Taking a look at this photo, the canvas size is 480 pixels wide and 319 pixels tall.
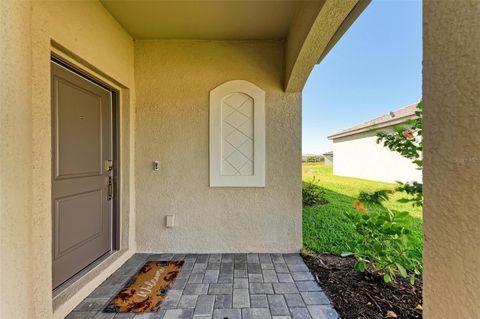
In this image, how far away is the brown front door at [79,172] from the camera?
2.12 m

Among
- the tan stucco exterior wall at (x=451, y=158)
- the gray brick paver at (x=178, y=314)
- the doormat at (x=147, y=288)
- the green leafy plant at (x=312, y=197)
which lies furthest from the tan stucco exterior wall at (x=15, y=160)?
the green leafy plant at (x=312, y=197)

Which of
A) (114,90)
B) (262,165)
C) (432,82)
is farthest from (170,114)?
(432,82)

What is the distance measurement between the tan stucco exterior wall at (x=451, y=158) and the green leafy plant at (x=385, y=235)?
1605mm

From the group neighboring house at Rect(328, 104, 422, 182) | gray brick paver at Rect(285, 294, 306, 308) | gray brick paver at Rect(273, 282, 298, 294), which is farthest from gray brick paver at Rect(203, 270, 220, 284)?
neighboring house at Rect(328, 104, 422, 182)

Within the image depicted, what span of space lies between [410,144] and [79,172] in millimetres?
3446

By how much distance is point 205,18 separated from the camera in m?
2.75

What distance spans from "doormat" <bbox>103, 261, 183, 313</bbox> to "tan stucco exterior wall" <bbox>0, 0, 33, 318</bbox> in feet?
2.39

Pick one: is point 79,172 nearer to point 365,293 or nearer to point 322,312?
point 322,312

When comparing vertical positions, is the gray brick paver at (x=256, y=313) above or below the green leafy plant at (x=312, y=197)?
below

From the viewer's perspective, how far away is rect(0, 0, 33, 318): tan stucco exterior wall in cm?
141

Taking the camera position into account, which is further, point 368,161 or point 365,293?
point 368,161

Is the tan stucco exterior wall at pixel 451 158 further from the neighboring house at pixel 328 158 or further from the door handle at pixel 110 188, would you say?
the neighboring house at pixel 328 158

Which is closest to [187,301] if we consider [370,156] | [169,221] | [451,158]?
[169,221]

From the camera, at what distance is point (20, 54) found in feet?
5.05
